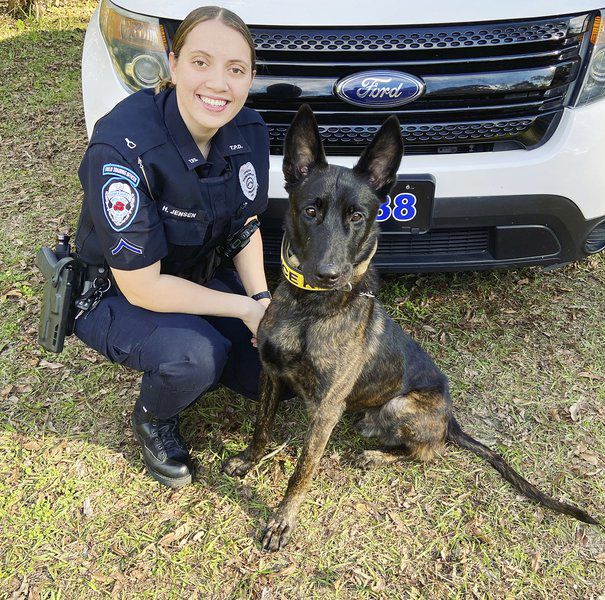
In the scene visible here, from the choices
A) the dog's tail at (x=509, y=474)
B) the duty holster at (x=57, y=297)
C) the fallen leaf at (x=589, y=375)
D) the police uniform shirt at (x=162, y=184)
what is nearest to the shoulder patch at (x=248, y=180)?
the police uniform shirt at (x=162, y=184)

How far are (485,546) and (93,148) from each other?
2.25m

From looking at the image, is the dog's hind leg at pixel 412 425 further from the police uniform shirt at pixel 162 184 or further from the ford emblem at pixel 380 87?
the ford emblem at pixel 380 87

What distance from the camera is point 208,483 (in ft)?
8.80

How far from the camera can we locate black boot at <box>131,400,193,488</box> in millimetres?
Answer: 2611

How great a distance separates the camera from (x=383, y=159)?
2238mm

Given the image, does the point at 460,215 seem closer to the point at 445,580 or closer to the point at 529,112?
the point at 529,112

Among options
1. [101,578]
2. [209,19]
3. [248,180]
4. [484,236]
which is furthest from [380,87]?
[101,578]

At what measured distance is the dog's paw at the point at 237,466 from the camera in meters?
2.71

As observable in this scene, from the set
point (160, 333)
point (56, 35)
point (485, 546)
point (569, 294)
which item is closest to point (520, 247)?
point (569, 294)

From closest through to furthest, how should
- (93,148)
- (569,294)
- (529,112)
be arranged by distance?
(93,148) < (529,112) < (569,294)

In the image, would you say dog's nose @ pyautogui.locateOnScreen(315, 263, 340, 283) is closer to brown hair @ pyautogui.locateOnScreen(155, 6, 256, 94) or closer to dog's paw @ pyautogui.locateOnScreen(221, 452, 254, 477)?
brown hair @ pyautogui.locateOnScreen(155, 6, 256, 94)

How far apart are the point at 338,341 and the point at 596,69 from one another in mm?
1780

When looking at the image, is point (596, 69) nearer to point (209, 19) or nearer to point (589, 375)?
point (589, 375)

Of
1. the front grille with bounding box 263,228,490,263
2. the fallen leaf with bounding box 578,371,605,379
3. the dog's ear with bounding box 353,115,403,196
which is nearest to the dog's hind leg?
the front grille with bounding box 263,228,490,263
